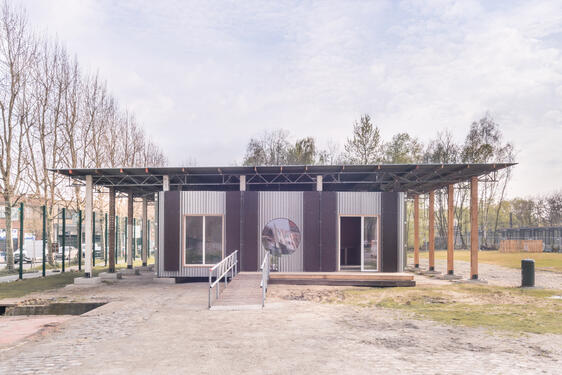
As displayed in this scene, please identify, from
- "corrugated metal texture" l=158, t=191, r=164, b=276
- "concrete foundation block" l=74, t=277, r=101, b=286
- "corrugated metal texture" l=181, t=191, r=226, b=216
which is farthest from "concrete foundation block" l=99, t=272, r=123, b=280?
"corrugated metal texture" l=181, t=191, r=226, b=216

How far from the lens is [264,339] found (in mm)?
7699

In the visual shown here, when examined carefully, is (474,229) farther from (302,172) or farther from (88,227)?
(88,227)

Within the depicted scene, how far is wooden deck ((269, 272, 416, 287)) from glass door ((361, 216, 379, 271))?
0.73 metres

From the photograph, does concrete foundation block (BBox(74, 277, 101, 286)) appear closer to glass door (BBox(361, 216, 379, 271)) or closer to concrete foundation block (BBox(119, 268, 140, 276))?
concrete foundation block (BBox(119, 268, 140, 276))

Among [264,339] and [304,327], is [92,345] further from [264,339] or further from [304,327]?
[304,327]

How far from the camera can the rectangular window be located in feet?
54.0

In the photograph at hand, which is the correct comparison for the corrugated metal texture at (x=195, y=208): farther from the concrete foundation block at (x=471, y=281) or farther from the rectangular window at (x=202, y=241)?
the concrete foundation block at (x=471, y=281)

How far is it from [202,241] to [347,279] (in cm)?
591

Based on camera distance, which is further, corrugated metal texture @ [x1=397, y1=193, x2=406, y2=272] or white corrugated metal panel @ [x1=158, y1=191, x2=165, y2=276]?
white corrugated metal panel @ [x1=158, y1=191, x2=165, y2=276]

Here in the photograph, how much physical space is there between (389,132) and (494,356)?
117ft

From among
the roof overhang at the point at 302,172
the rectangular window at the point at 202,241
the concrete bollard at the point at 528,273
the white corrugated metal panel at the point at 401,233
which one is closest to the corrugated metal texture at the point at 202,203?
the rectangular window at the point at 202,241

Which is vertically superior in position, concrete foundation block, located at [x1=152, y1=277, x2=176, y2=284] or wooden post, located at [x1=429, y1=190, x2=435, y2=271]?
wooden post, located at [x1=429, y1=190, x2=435, y2=271]

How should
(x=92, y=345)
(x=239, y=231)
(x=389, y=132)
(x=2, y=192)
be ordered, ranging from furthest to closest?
(x=389, y=132) < (x=2, y=192) < (x=239, y=231) < (x=92, y=345)

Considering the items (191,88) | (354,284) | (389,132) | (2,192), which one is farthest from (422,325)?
(389,132)
